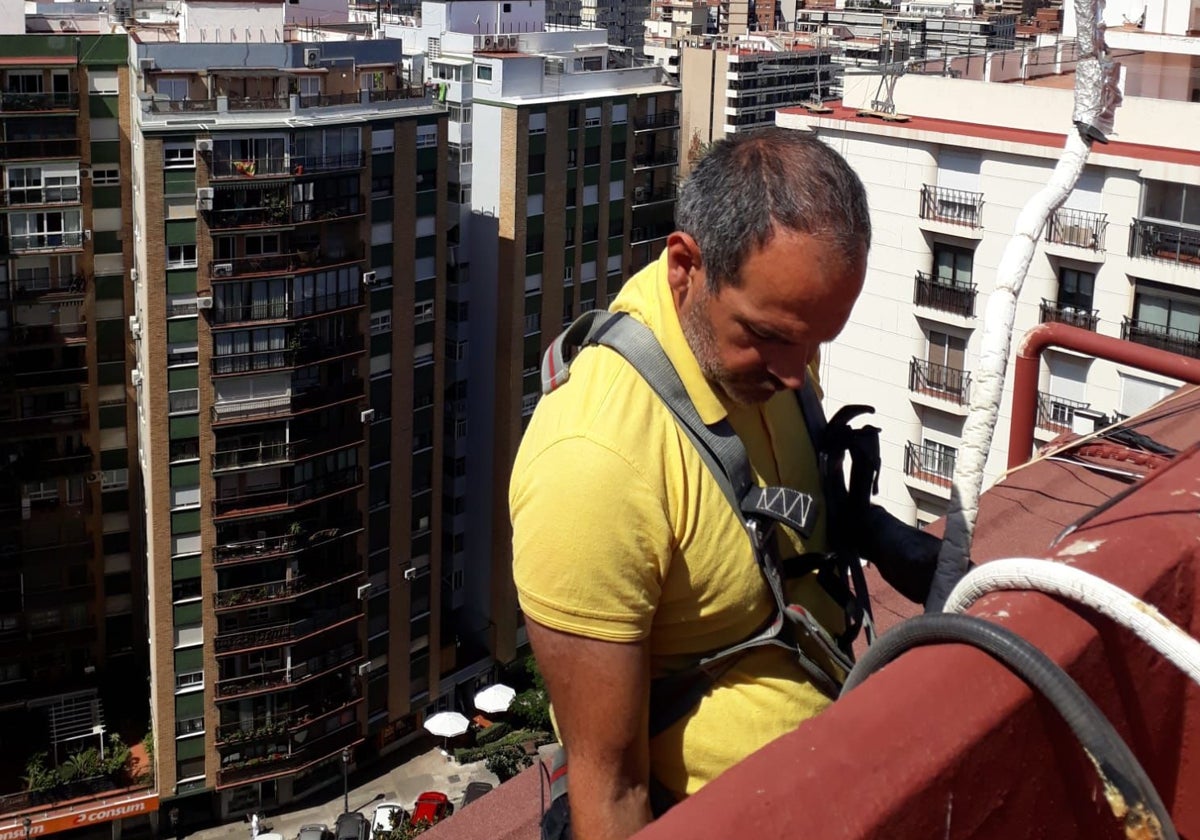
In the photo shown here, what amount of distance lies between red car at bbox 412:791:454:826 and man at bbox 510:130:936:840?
24915 mm

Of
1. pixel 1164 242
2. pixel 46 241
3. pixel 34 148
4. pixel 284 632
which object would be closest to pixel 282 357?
pixel 284 632

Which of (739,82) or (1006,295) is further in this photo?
(739,82)

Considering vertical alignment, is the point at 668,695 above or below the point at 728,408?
below

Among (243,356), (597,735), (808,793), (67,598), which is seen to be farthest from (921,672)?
(67,598)

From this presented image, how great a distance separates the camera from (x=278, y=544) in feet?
85.4

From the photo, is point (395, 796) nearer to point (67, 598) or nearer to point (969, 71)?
point (67, 598)

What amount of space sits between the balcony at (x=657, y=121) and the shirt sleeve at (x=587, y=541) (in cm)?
3072

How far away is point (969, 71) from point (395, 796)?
16.7 meters

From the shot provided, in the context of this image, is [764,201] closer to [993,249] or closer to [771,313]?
[771,313]

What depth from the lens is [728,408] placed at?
2461mm

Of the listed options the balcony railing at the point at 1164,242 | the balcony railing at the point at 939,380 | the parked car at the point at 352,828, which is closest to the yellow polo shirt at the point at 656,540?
the balcony railing at the point at 1164,242

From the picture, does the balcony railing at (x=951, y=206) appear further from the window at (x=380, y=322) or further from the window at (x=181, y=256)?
the window at (x=181, y=256)

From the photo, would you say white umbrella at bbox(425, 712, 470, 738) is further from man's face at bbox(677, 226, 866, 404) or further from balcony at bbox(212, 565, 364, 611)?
man's face at bbox(677, 226, 866, 404)

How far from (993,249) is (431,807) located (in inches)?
555
